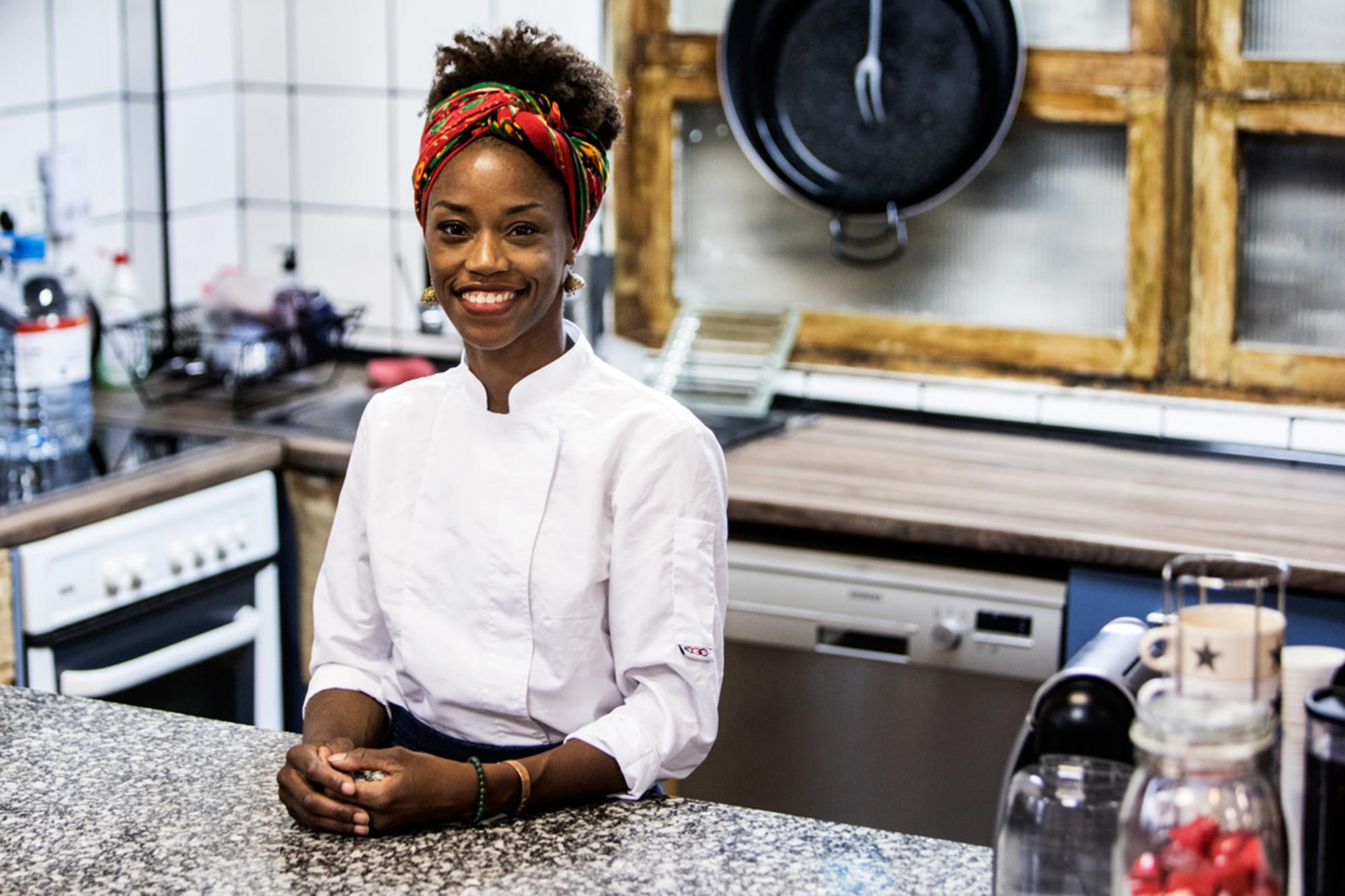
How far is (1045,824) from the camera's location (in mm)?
1000

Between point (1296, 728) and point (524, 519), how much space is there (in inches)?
26.1

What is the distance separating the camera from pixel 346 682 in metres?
1.45

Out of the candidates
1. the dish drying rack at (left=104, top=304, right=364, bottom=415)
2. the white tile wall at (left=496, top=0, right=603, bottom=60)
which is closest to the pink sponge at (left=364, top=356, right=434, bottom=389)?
the dish drying rack at (left=104, top=304, right=364, bottom=415)

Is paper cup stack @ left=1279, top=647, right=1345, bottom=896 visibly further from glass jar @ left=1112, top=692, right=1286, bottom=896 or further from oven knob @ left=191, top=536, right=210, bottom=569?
oven knob @ left=191, top=536, right=210, bottom=569

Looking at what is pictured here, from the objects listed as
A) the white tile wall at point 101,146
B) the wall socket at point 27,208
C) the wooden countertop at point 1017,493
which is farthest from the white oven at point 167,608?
the white tile wall at point 101,146

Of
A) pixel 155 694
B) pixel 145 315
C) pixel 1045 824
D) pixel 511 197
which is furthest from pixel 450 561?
pixel 145 315

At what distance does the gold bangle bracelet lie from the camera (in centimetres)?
126

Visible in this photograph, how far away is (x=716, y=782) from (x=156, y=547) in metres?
0.87

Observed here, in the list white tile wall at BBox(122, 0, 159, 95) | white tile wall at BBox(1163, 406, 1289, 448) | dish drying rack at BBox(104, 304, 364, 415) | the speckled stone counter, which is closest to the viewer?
the speckled stone counter

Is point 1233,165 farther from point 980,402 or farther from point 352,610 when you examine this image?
point 352,610

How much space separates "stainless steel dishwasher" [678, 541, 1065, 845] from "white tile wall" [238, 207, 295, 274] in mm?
1336

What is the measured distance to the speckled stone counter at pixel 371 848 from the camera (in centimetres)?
115

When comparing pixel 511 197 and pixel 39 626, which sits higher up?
pixel 511 197

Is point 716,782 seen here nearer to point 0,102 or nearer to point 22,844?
point 22,844
